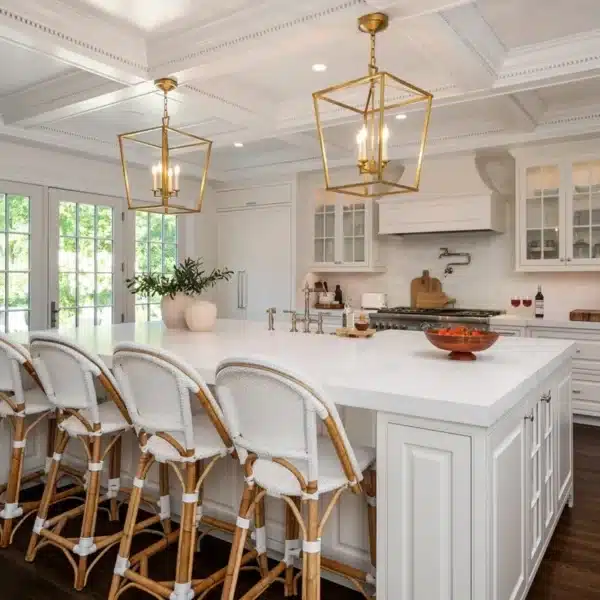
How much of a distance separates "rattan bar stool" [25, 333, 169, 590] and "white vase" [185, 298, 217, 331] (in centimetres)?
107

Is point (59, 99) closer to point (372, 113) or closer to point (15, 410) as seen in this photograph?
point (15, 410)

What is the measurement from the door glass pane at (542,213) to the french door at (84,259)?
405cm

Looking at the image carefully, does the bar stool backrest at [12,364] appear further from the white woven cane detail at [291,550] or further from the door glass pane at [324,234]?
the door glass pane at [324,234]

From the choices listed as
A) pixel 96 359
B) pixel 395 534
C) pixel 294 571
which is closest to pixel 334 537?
pixel 294 571

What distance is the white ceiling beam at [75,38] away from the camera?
9.20 feet

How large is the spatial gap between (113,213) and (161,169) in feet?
10.2

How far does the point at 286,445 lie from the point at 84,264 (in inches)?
181

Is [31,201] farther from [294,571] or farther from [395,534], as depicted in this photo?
[395,534]

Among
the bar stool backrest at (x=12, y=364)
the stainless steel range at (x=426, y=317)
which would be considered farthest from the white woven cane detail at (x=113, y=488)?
the stainless steel range at (x=426, y=317)

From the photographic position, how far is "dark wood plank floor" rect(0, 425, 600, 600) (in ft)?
7.14

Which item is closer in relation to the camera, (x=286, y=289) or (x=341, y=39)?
(x=341, y=39)

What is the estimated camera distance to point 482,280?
18.3 ft

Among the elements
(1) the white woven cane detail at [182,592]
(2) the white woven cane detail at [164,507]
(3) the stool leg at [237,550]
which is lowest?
(1) the white woven cane detail at [182,592]

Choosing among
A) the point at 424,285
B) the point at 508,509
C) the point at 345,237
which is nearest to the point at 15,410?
the point at 508,509
